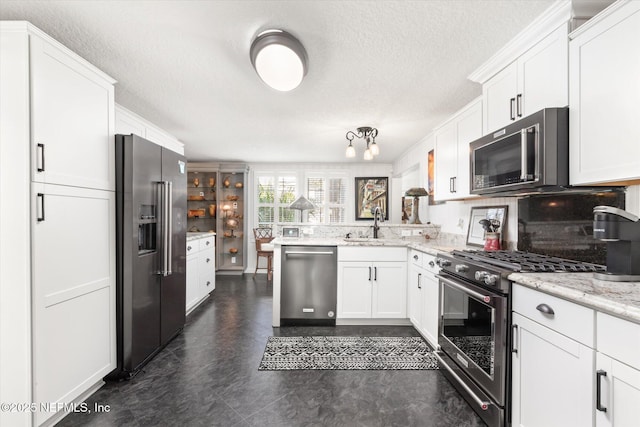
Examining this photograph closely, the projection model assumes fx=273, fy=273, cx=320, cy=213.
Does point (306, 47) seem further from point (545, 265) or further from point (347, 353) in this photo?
point (347, 353)

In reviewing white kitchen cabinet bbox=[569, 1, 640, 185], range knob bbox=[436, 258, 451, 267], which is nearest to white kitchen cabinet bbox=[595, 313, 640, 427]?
white kitchen cabinet bbox=[569, 1, 640, 185]

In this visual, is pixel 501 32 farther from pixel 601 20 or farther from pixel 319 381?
pixel 319 381

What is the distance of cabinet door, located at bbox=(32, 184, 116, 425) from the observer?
5.01 feet

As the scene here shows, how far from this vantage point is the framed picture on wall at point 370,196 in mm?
6027

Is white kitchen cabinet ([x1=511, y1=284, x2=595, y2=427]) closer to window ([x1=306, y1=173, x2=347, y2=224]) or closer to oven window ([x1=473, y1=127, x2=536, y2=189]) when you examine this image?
oven window ([x1=473, y1=127, x2=536, y2=189])

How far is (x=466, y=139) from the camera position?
2.51m

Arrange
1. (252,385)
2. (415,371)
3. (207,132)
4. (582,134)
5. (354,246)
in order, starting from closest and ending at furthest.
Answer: (582,134), (252,385), (415,371), (354,246), (207,132)

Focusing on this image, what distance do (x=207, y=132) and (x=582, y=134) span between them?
382cm

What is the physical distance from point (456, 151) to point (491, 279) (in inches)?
59.7

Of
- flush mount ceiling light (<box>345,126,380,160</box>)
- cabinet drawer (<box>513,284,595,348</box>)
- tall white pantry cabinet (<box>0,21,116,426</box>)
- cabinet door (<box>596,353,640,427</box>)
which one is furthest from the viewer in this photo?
flush mount ceiling light (<box>345,126,380,160</box>)

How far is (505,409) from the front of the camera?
154 centimetres

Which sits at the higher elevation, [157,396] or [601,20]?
[601,20]

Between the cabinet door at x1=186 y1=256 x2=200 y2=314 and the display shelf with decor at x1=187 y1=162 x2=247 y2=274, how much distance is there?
7.37 feet

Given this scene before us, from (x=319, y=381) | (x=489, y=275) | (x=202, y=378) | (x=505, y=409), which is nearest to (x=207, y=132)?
(x=202, y=378)
